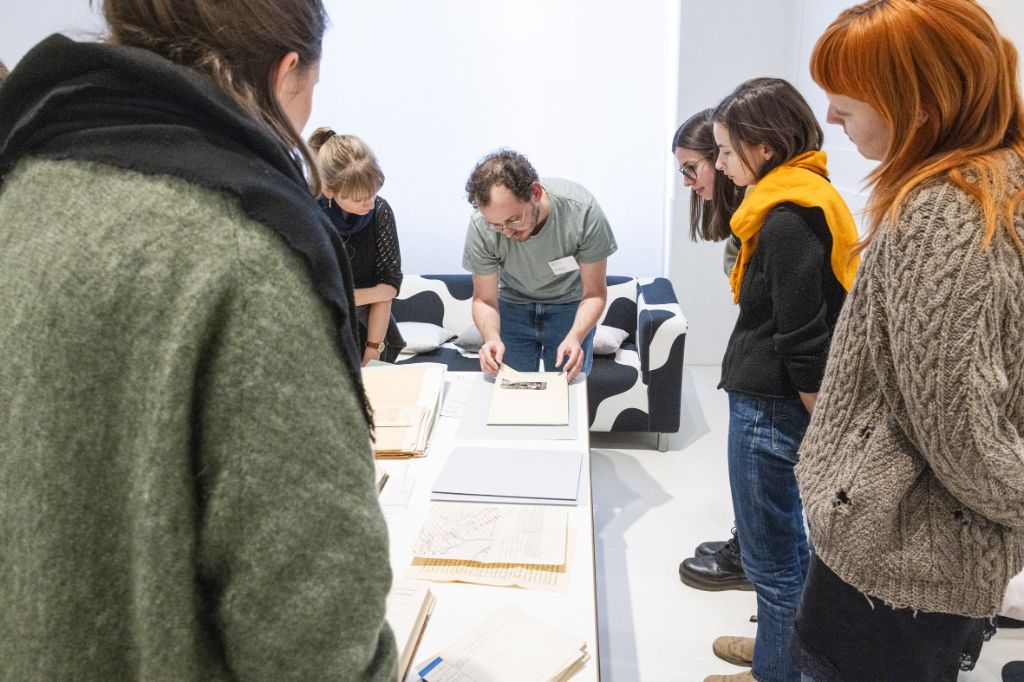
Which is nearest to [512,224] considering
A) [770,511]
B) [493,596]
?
[770,511]

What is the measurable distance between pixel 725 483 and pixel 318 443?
112 inches

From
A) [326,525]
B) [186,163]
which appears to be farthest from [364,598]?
[186,163]

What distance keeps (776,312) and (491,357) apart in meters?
0.92

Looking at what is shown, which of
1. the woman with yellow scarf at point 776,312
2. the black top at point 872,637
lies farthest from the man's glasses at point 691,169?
the black top at point 872,637

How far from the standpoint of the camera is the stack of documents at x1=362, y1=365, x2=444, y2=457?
1.60 meters

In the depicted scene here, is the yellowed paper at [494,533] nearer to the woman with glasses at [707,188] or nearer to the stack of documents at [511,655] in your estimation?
the stack of documents at [511,655]

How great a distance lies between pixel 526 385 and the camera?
1928 mm

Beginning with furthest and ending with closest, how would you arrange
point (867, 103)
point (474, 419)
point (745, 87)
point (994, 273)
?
point (474, 419) → point (745, 87) → point (867, 103) → point (994, 273)

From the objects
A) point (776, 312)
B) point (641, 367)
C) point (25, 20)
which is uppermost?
point (25, 20)

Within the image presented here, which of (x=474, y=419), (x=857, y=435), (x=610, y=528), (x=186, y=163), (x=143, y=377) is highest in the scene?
(x=186, y=163)

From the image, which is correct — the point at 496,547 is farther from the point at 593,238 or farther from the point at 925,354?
the point at 593,238

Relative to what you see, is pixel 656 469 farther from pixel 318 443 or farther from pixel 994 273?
pixel 318 443

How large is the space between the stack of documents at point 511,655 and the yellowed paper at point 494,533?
0.14 meters

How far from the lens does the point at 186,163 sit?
532mm
